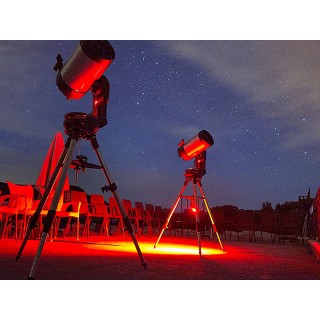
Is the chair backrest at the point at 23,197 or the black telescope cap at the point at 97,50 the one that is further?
the chair backrest at the point at 23,197

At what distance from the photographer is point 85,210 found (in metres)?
6.77

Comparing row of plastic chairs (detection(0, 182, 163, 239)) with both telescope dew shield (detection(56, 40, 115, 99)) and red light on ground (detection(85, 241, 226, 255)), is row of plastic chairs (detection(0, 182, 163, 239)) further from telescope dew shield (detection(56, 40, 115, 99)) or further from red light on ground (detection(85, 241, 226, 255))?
telescope dew shield (detection(56, 40, 115, 99))

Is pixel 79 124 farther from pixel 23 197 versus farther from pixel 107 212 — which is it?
pixel 107 212

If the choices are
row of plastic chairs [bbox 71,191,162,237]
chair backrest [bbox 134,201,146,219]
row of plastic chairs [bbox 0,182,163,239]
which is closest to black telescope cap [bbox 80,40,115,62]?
row of plastic chairs [bbox 0,182,163,239]

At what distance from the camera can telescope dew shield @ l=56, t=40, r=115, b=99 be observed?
2201 mm

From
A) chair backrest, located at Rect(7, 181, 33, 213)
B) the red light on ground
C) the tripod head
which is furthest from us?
chair backrest, located at Rect(7, 181, 33, 213)

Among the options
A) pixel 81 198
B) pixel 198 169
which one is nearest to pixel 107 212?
pixel 81 198

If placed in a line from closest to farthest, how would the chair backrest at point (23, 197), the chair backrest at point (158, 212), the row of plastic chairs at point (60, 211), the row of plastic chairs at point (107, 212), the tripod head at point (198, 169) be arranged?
1. the tripod head at point (198, 169)
2. the chair backrest at point (23, 197)
3. the row of plastic chairs at point (60, 211)
4. the row of plastic chairs at point (107, 212)
5. the chair backrest at point (158, 212)

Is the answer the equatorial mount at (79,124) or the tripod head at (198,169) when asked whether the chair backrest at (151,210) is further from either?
the equatorial mount at (79,124)

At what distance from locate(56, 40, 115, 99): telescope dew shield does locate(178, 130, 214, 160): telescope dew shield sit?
77.0 inches

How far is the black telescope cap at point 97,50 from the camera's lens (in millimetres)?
2188

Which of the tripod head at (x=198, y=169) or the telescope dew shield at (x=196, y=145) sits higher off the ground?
the telescope dew shield at (x=196, y=145)

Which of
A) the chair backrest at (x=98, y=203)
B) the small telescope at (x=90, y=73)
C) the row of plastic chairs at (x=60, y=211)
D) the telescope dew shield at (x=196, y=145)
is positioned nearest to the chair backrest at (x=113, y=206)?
the row of plastic chairs at (x=60, y=211)
